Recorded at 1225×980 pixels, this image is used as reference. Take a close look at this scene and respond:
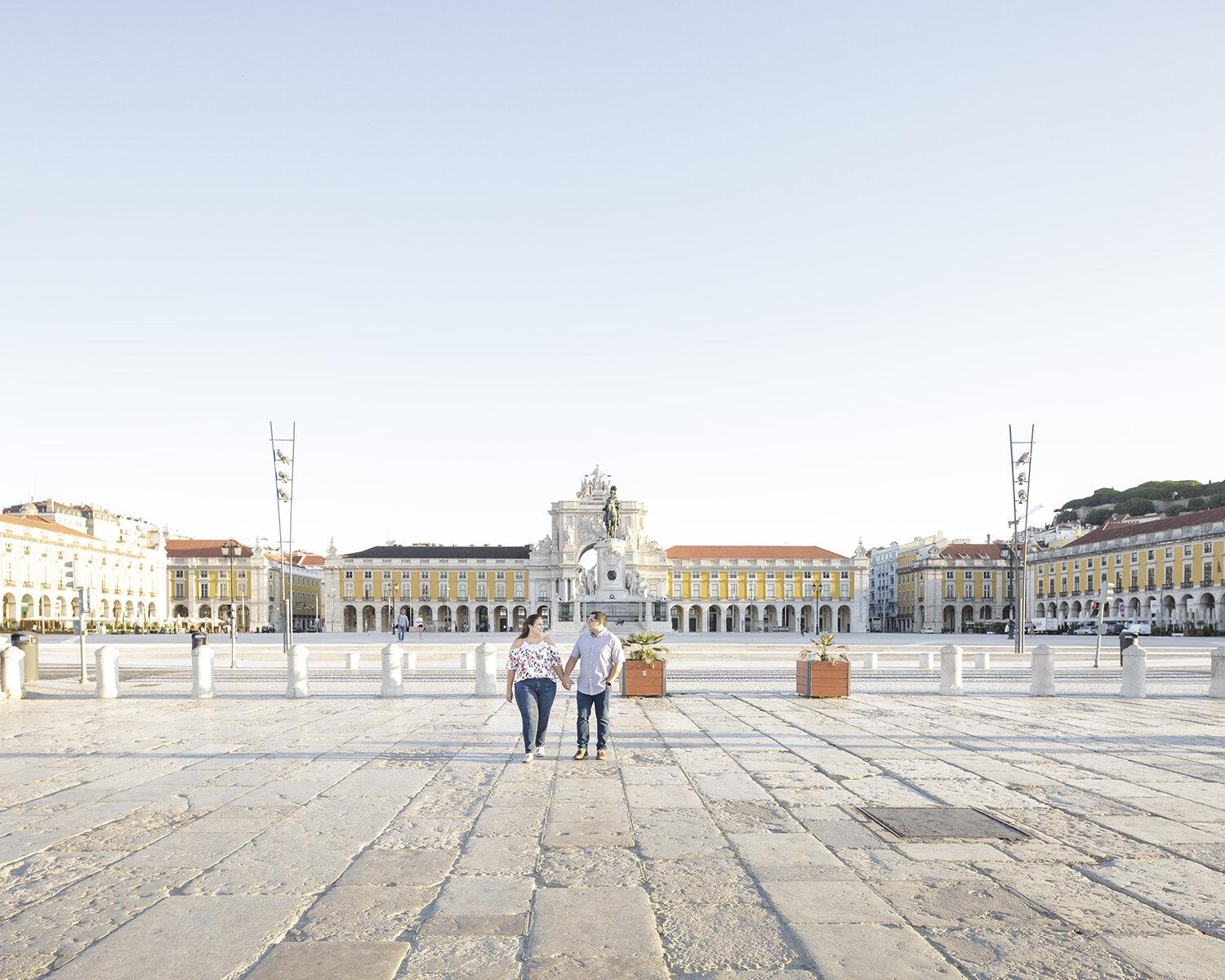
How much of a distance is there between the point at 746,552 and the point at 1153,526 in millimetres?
47371

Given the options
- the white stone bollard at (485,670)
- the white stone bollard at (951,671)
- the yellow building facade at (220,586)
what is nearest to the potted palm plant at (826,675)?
the white stone bollard at (951,671)

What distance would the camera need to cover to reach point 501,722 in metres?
12.2

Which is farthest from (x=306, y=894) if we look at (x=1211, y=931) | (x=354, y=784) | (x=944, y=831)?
(x=1211, y=931)

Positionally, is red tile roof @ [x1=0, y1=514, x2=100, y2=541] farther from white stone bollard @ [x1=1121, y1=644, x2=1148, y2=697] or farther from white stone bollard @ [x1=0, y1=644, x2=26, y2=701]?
white stone bollard @ [x1=1121, y1=644, x2=1148, y2=697]

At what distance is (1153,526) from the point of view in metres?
81.3

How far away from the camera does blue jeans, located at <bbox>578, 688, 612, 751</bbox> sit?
29.8ft

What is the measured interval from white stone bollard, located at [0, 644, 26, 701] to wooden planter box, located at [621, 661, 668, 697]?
10299 millimetres

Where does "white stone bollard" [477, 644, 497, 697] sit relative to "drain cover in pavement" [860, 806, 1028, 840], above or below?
below

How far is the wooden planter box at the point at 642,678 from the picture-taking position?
49.3 ft

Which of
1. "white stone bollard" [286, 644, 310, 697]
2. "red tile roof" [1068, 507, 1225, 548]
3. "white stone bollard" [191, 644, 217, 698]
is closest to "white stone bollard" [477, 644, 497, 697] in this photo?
"white stone bollard" [286, 644, 310, 697]

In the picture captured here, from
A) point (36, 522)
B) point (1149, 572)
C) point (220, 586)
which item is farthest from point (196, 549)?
point (1149, 572)

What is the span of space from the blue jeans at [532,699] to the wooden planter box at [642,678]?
5.95m

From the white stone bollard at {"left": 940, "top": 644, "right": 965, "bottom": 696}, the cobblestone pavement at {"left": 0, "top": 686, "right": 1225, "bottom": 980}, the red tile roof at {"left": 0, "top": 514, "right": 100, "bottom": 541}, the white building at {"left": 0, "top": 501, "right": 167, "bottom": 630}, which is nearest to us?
the cobblestone pavement at {"left": 0, "top": 686, "right": 1225, "bottom": 980}

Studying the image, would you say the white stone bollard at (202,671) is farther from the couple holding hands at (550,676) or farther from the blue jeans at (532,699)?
the blue jeans at (532,699)
